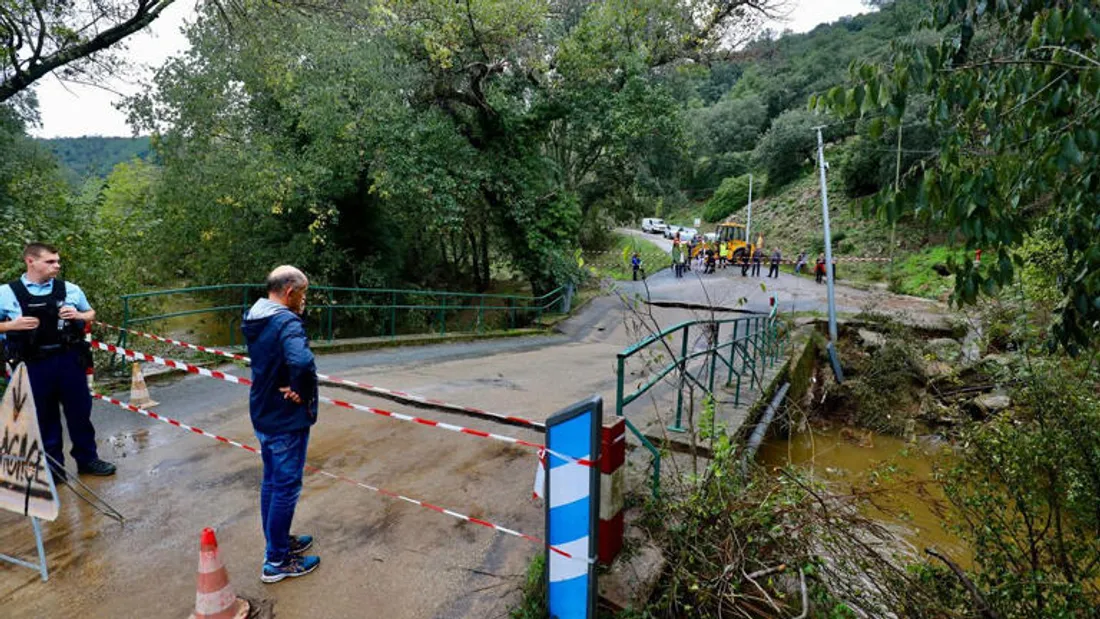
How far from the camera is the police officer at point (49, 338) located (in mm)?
3822

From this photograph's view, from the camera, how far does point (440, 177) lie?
13633mm

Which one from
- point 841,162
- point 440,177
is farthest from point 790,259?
point 440,177

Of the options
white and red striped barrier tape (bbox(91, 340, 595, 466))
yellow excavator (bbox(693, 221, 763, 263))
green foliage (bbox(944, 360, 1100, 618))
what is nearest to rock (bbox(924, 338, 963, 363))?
green foliage (bbox(944, 360, 1100, 618))

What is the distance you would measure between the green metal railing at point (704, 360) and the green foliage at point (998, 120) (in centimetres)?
172

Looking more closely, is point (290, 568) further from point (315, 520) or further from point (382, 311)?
point (382, 311)

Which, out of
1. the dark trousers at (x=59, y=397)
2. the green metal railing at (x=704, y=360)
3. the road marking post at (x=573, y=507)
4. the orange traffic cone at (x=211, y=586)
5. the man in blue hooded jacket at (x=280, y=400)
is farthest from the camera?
the dark trousers at (x=59, y=397)

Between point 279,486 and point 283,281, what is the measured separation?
1137 mm

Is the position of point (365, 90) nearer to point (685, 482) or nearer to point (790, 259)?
point (685, 482)

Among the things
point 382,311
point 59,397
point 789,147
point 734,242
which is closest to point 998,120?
point 59,397

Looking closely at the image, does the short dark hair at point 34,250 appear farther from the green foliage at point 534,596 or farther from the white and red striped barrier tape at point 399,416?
the green foliage at point 534,596

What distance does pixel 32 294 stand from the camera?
12.7ft

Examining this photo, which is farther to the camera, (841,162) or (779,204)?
(779,204)

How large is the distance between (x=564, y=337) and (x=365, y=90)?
310 inches

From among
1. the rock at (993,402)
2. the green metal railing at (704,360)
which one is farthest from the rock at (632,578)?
the rock at (993,402)
